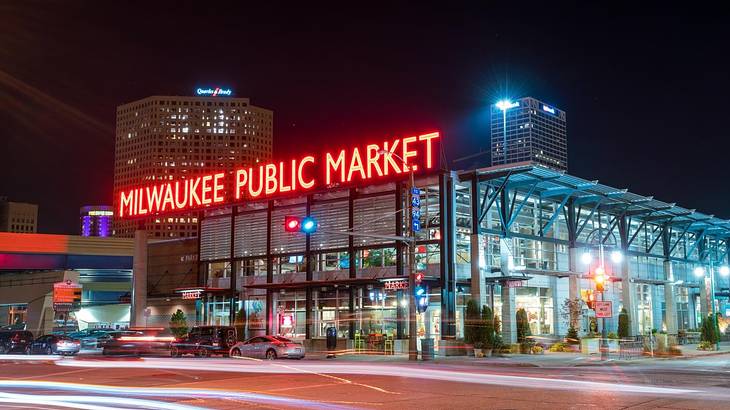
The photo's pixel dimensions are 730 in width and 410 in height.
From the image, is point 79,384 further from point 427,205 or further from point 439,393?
point 427,205

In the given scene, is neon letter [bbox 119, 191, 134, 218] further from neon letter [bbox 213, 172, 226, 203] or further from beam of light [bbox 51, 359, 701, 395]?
beam of light [bbox 51, 359, 701, 395]

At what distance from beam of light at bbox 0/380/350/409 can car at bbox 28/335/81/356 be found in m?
21.4

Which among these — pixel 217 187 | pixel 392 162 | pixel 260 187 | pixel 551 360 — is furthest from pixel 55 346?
pixel 551 360

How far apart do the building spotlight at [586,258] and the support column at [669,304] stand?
12528mm

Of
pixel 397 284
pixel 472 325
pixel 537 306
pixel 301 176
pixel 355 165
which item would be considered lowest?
pixel 472 325

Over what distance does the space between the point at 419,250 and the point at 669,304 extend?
29.0 meters

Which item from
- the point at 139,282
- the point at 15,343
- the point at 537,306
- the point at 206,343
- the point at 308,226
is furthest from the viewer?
the point at 139,282

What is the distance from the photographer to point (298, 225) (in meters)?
28.5

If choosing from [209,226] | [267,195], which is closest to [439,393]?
[267,195]

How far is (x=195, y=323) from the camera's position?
5984cm

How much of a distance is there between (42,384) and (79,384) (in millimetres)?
1214

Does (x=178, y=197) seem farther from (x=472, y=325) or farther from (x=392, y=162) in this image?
(x=472, y=325)

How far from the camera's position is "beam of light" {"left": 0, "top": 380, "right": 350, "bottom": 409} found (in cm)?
1692

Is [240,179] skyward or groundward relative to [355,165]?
skyward
